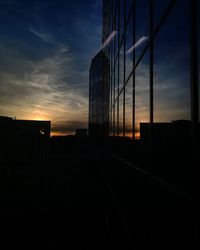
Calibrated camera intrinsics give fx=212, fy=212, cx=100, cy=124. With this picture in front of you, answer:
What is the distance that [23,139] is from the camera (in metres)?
8.00

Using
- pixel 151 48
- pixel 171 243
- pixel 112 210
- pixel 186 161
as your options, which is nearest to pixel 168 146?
pixel 186 161

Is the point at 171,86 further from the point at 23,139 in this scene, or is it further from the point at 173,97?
the point at 23,139

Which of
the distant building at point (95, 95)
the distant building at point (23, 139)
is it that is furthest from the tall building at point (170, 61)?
the distant building at point (95, 95)

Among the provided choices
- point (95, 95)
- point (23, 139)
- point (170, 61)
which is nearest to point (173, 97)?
point (170, 61)

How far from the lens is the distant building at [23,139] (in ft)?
25.6

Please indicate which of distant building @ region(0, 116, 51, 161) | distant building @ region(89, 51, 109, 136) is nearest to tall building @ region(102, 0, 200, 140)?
distant building @ region(0, 116, 51, 161)

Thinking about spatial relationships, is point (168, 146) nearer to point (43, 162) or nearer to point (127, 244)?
point (127, 244)

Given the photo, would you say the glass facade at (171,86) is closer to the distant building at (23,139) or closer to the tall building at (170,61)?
the tall building at (170,61)

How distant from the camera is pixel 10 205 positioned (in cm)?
771

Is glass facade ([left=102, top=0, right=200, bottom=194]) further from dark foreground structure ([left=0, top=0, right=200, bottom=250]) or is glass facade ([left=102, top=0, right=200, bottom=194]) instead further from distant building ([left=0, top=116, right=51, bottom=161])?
distant building ([left=0, top=116, right=51, bottom=161])

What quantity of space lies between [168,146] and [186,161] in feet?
2.21

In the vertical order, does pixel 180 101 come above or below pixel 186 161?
above

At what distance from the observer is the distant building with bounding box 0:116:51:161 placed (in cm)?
780

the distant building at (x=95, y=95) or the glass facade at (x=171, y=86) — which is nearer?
the glass facade at (x=171, y=86)
